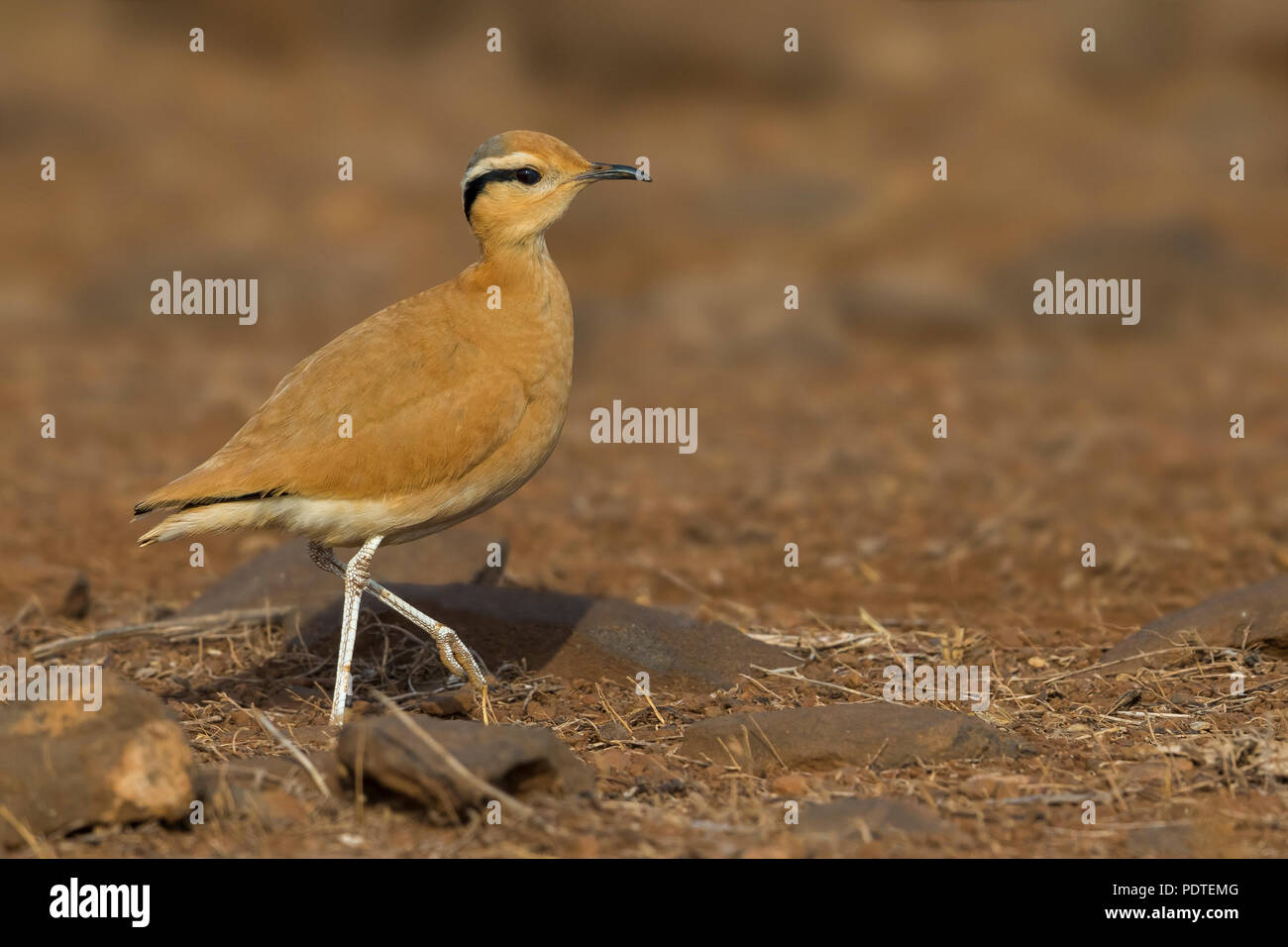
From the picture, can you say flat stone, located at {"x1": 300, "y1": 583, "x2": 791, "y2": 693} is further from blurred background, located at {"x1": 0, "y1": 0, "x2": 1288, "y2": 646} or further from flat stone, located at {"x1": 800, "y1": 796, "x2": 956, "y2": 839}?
flat stone, located at {"x1": 800, "y1": 796, "x2": 956, "y2": 839}

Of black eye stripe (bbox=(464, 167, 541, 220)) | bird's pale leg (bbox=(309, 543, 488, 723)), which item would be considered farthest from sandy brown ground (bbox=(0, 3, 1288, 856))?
black eye stripe (bbox=(464, 167, 541, 220))

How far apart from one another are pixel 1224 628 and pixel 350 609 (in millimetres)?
4217

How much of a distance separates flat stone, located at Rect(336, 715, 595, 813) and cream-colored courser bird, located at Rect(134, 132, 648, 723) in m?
1.32

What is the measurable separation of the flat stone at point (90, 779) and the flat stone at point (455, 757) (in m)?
0.59

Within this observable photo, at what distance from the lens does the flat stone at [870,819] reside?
4.94m

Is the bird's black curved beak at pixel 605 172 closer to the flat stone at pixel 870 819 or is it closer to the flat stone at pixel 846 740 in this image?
the flat stone at pixel 846 740

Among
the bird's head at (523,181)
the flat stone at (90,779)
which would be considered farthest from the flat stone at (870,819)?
the bird's head at (523,181)

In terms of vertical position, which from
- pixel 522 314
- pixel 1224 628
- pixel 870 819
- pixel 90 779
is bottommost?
pixel 870 819

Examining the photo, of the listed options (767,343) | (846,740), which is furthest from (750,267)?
(846,740)

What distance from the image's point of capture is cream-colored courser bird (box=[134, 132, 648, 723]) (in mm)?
6578

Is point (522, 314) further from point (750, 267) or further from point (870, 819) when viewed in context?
point (750, 267)

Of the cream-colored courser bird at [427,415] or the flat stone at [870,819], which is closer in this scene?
the flat stone at [870,819]

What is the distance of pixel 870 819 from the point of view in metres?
5.03

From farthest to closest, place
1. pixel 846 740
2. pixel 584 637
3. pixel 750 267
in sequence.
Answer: pixel 750 267
pixel 584 637
pixel 846 740
